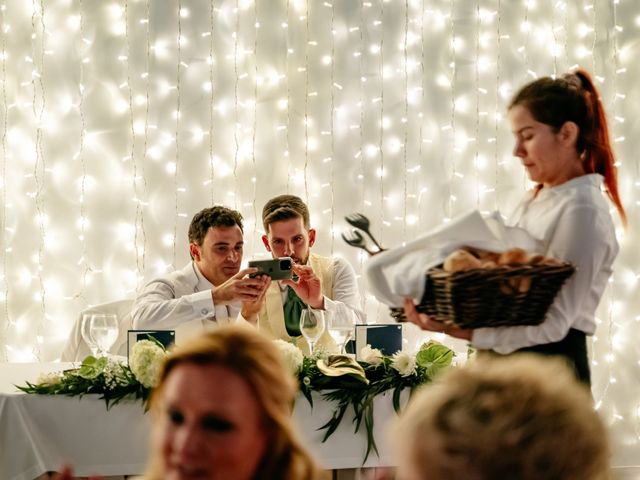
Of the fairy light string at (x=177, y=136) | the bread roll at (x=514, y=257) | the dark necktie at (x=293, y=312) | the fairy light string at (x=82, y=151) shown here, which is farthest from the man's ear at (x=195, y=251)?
the bread roll at (x=514, y=257)

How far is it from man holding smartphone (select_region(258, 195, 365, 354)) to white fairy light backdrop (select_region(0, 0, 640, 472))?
2.30ft

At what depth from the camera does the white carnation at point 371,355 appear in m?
2.35

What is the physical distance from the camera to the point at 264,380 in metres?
1.06

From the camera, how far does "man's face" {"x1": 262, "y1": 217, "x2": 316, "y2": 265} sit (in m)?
3.24

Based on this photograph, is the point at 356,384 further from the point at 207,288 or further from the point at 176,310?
the point at 207,288

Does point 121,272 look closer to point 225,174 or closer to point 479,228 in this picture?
point 225,174

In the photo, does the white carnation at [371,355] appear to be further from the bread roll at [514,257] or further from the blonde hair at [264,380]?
the blonde hair at [264,380]

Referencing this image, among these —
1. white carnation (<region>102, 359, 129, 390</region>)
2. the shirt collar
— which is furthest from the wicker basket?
white carnation (<region>102, 359, 129, 390</region>)

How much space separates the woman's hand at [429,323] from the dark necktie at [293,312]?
1394 millimetres

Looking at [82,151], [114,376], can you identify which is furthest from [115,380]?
[82,151]

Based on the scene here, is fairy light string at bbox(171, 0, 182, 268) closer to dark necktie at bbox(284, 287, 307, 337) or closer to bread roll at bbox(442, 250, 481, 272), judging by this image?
dark necktie at bbox(284, 287, 307, 337)

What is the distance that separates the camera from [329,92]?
4.16 meters

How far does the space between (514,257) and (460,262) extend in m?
0.10

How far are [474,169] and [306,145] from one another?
822mm
